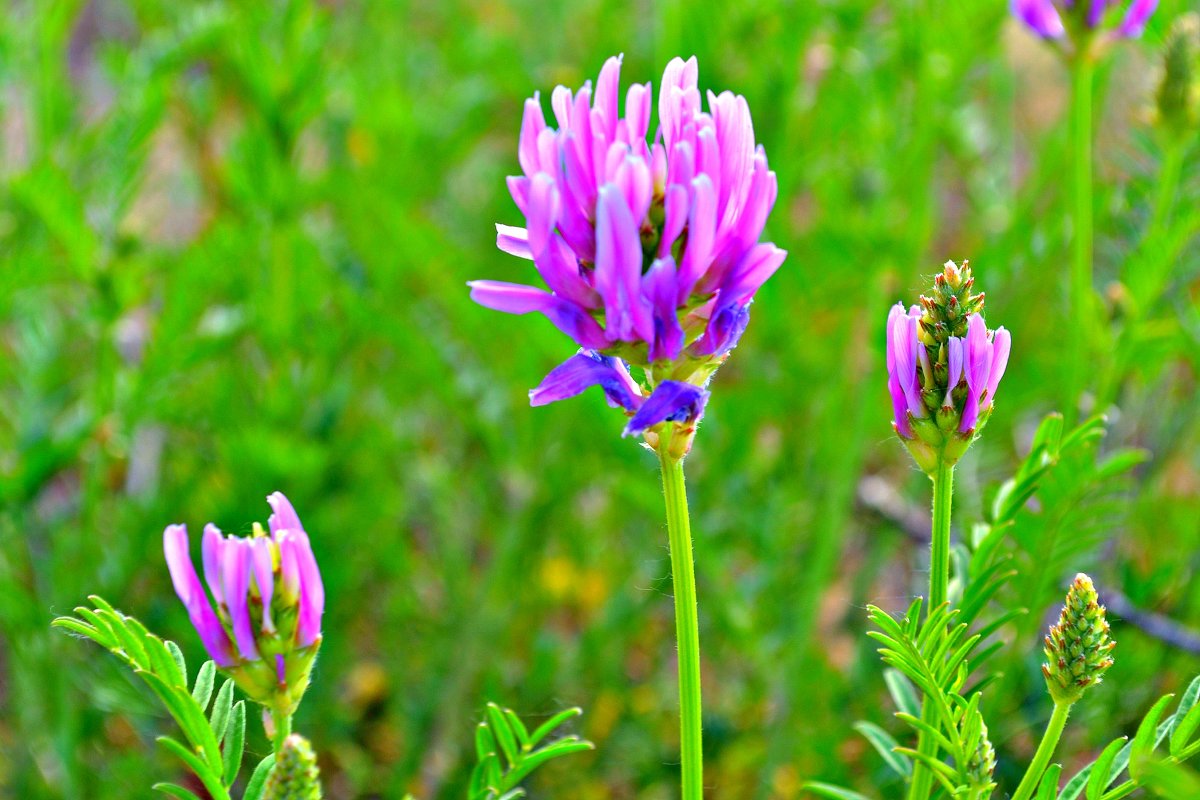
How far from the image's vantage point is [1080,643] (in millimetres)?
935

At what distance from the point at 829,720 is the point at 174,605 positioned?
1.30m

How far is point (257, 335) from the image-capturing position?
8.29 ft

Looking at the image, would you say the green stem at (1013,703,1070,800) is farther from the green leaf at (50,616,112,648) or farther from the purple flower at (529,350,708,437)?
the green leaf at (50,616,112,648)


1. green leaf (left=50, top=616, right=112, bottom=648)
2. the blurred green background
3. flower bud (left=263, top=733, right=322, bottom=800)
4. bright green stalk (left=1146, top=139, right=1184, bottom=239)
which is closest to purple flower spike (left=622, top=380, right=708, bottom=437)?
flower bud (left=263, top=733, right=322, bottom=800)

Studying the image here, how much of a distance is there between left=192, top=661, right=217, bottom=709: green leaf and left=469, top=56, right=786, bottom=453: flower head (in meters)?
0.36

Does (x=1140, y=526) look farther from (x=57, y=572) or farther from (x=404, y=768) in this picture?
(x=57, y=572)

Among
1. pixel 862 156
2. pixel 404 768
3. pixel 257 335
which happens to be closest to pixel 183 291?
pixel 257 335

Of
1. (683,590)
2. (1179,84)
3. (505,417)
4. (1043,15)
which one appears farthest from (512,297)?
(505,417)

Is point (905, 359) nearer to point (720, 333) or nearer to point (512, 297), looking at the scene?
point (720, 333)

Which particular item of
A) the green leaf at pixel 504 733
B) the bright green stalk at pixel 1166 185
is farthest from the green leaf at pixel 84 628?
the bright green stalk at pixel 1166 185

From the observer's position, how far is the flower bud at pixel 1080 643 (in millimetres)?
927

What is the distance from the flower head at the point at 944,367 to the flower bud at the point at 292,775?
1.73ft

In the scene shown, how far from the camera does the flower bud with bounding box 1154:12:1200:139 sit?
1735mm

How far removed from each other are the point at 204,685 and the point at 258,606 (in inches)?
3.6
